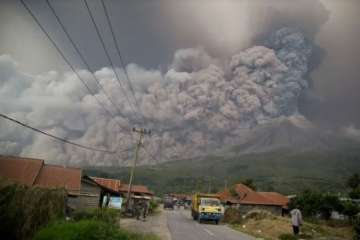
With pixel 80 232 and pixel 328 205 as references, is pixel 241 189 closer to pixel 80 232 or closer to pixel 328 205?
pixel 328 205

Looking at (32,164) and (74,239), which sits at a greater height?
(32,164)

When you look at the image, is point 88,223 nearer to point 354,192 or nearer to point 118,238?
point 118,238

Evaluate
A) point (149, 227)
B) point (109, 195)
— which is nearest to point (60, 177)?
point (109, 195)

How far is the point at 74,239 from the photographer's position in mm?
11234

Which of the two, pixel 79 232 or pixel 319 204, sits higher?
pixel 319 204

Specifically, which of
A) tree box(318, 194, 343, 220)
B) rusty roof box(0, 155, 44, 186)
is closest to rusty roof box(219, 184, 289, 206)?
tree box(318, 194, 343, 220)

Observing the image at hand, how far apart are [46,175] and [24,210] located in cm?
2181

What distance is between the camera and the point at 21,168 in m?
33.0

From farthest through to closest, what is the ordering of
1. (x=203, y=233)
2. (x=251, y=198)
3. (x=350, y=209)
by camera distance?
(x=251, y=198) < (x=350, y=209) < (x=203, y=233)

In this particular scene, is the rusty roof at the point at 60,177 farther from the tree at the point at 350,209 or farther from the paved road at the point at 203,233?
the tree at the point at 350,209

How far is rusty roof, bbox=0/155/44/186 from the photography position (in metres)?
31.6

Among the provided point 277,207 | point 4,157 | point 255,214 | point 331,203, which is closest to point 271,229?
point 255,214

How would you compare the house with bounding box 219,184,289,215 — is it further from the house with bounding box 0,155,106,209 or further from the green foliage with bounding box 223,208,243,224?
the house with bounding box 0,155,106,209

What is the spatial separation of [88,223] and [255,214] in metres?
30.5
